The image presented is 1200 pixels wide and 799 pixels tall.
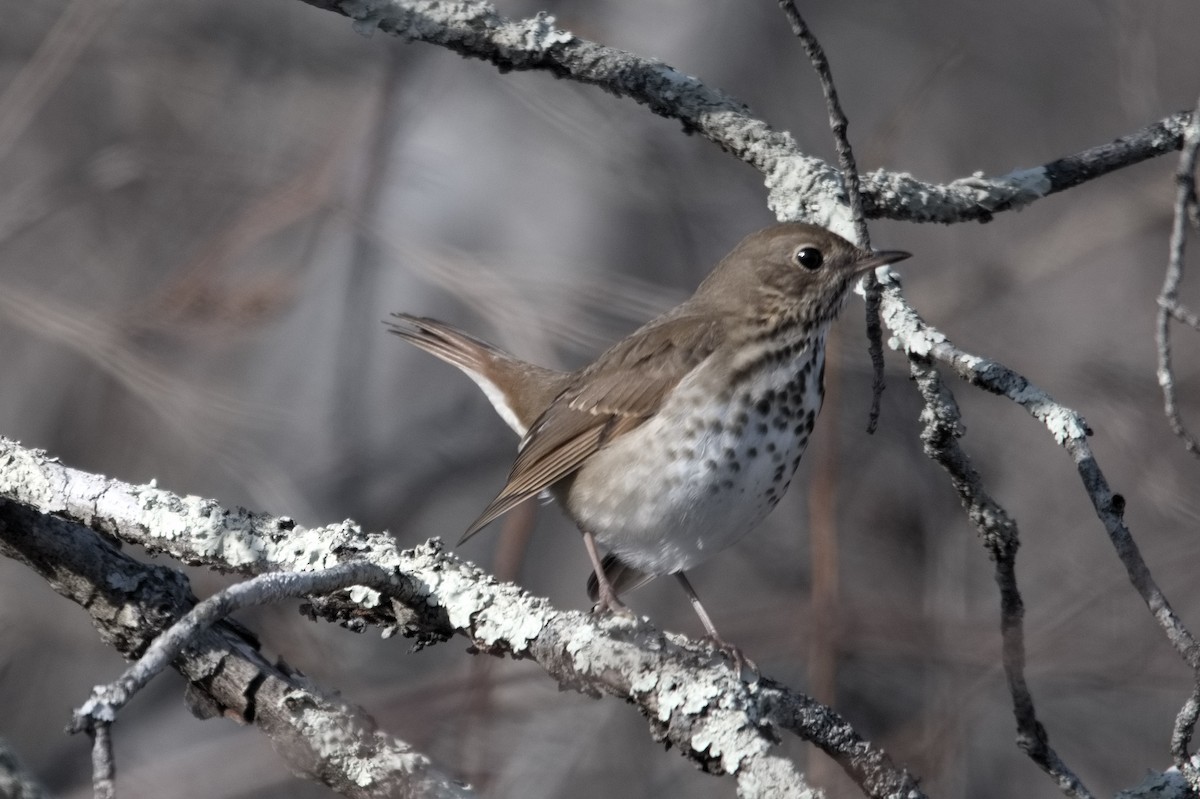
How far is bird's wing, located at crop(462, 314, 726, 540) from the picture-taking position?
3.12 metres

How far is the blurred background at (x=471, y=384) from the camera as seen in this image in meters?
4.01

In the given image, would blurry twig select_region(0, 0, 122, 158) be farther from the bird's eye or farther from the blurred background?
the bird's eye

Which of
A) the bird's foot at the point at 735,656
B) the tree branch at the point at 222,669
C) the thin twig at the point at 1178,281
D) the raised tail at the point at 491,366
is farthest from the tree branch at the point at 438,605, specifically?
the raised tail at the point at 491,366

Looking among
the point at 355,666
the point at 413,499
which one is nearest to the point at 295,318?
the point at 413,499

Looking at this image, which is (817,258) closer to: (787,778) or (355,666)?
(787,778)

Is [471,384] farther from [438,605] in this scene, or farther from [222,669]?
[222,669]

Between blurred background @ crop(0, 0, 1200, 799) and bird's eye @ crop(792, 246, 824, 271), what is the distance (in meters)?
1.02

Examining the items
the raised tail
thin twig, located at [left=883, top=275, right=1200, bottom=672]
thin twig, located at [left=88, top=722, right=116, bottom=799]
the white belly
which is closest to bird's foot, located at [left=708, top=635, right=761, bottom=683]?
the white belly

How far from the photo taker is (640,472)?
3.03 meters

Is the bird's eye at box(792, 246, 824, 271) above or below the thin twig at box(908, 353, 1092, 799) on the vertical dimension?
above

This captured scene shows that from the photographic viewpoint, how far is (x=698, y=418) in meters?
2.95

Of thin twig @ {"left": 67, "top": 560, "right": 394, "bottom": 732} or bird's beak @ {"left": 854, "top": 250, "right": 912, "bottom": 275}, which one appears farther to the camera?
bird's beak @ {"left": 854, "top": 250, "right": 912, "bottom": 275}

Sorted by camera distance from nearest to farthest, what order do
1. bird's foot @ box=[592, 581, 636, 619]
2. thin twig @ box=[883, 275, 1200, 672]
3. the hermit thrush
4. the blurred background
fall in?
1. thin twig @ box=[883, 275, 1200, 672]
2. the hermit thrush
3. bird's foot @ box=[592, 581, 636, 619]
4. the blurred background

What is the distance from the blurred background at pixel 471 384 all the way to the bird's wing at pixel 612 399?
1.85 feet
